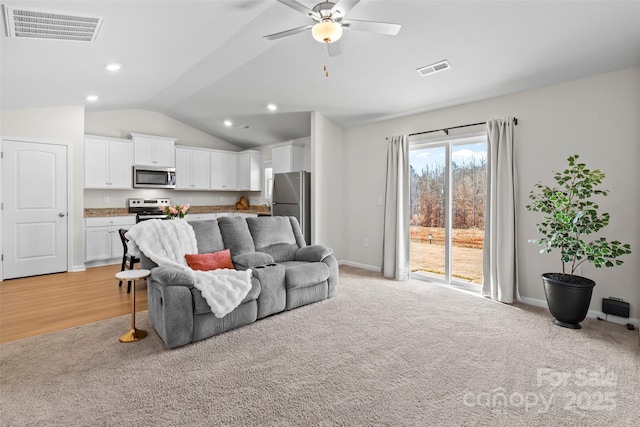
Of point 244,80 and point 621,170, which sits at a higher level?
point 244,80

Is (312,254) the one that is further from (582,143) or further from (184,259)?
(582,143)

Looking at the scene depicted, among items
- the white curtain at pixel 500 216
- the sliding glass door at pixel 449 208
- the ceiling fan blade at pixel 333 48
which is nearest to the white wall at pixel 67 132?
the ceiling fan blade at pixel 333 48

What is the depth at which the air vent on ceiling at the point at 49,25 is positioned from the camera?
2.33 m

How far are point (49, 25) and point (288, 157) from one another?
171 inches

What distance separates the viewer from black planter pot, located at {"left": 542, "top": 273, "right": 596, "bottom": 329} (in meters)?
3.01

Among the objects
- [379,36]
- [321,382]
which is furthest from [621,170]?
[321,382]

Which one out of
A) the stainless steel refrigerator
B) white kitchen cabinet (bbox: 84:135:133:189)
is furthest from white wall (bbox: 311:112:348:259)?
white kitchen cabinet (bbox: 84:135:133:189)

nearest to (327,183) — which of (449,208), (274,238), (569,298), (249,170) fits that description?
(274,238)

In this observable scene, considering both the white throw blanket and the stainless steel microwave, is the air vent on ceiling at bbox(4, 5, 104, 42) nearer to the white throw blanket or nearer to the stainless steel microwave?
the white throw blanket

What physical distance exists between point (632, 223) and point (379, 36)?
3065 millimetres

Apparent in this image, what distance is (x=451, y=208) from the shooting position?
15.0 ft

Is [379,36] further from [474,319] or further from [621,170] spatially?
[474,319]

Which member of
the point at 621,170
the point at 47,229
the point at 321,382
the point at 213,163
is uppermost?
the point at 213,163

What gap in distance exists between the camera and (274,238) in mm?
4082
